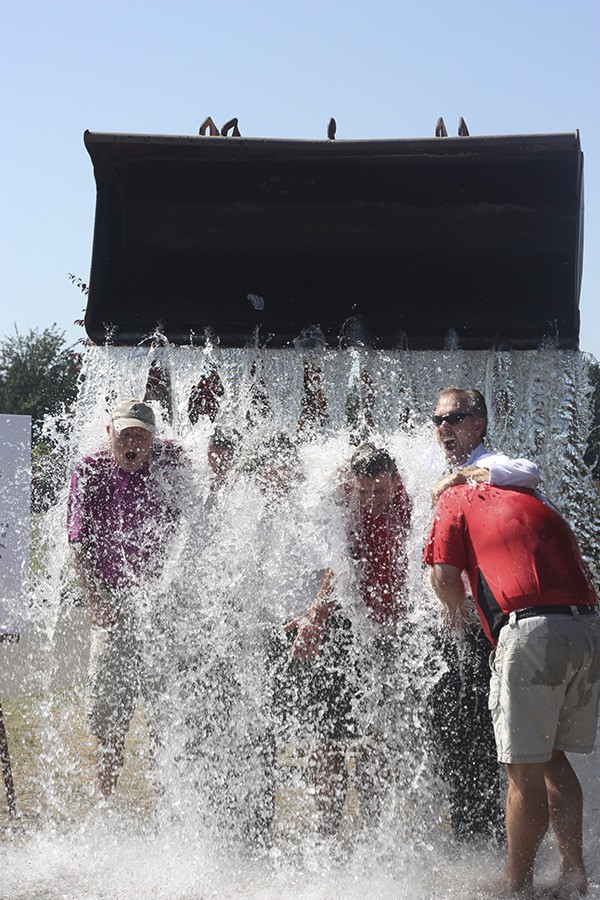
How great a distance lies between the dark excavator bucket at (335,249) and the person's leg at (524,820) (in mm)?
2000

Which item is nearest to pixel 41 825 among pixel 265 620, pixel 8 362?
pixel 265 620

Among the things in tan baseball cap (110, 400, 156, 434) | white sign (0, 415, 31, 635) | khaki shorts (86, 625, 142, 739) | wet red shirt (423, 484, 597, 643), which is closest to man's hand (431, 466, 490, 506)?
wet red shirt (423, 484, 597, 643)

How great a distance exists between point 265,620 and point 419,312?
64.8 inches

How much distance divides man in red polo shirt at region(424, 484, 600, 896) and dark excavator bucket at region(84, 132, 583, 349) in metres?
1.45

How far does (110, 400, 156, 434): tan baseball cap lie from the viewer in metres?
4.76

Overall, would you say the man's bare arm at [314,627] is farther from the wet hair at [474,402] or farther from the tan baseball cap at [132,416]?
the tan baseball cap at [132,416]

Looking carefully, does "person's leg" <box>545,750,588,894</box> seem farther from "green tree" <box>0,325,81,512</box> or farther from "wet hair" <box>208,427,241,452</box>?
"green tree" <box>0,325,81,512</box>

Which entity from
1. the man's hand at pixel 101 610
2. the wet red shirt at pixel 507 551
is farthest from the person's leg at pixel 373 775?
the man's hand at pixel 101 610

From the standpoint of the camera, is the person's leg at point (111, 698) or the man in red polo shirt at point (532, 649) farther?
the person's leg at point (111, 698)

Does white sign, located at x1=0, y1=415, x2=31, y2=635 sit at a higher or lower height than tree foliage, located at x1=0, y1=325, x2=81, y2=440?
lower

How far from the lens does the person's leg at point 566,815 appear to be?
386 cm

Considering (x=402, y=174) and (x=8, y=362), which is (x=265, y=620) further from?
(x=8, y=362)

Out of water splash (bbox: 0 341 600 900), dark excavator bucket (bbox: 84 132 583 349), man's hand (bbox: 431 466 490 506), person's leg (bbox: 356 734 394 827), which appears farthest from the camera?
dark excavator bucket (bbox: 84 132 583 349)

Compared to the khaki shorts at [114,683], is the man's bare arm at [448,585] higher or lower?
higher
